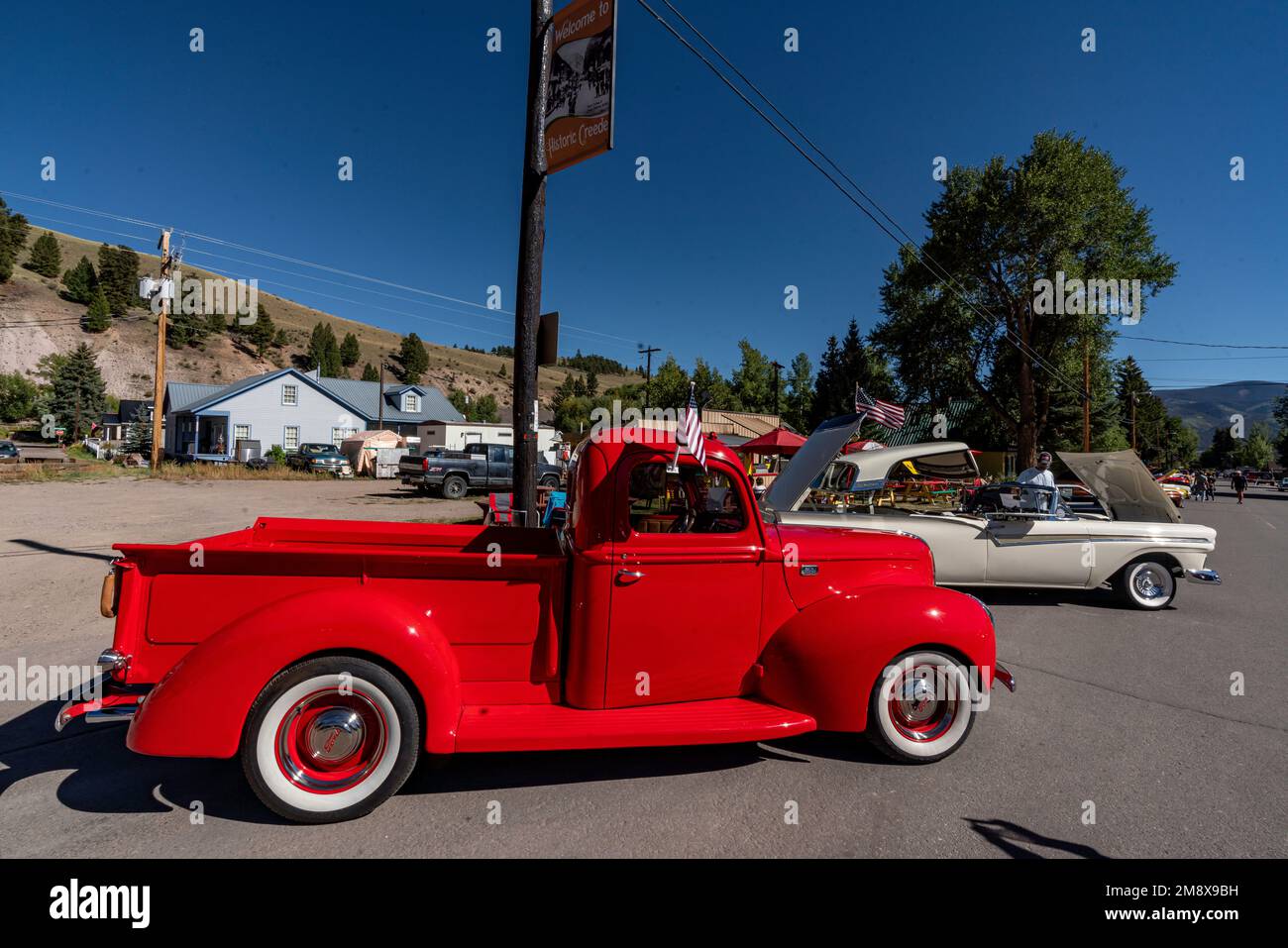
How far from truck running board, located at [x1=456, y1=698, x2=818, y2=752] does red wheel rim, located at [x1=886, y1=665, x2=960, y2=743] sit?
602 mm

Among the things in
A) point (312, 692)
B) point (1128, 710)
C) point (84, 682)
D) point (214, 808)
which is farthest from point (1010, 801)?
point (84, 682)

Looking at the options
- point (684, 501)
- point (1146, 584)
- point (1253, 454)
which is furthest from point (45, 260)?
point (1253, 454)

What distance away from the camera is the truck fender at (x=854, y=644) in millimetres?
3283

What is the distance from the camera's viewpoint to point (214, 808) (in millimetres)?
2875

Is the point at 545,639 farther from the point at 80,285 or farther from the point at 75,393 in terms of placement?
the point at 80,285

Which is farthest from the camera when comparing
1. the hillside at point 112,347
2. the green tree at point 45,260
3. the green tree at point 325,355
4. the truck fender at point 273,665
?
the green tree at point 325,355

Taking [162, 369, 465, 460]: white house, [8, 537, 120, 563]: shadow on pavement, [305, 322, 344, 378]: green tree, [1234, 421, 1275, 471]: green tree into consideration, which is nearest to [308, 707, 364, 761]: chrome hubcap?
[8, 537, 120, 563]: shadow on pavement

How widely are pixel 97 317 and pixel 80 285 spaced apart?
8385mm

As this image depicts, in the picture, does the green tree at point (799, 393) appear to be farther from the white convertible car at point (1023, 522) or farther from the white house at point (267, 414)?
the white convertible car at point (1023, 522)

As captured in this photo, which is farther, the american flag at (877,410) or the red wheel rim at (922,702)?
the american flag at (877,410)

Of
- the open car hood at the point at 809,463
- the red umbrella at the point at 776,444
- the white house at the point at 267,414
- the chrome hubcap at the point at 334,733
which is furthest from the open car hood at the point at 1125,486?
the white house at the point at 267,414

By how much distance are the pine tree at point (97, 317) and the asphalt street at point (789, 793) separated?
273ft

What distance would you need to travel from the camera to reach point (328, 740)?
9.32ft

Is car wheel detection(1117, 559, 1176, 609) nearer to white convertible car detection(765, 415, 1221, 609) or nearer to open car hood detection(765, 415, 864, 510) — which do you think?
white convertible car detection(765, 415, 1221, 609)
